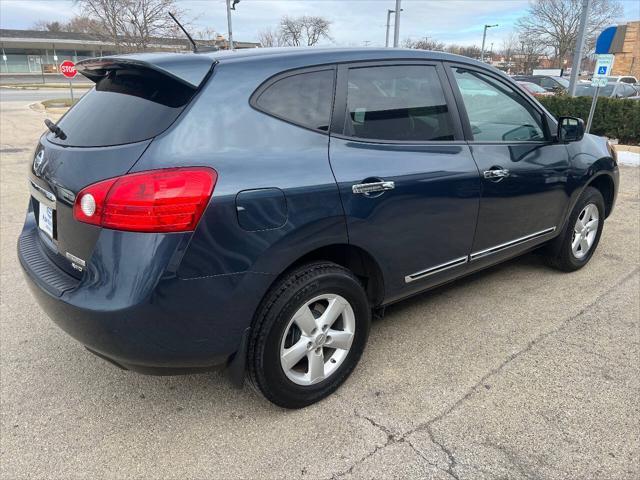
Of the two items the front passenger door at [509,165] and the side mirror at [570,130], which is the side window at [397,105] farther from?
the side mirror at [570,130]

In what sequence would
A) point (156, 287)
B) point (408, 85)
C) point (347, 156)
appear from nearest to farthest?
point (156, 287) → point (347, 156) → point (408, 85)

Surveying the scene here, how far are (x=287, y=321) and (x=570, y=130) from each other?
2741mm

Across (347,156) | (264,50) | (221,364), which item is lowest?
(221,364)

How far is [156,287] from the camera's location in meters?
1.95

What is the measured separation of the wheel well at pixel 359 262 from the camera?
255cm

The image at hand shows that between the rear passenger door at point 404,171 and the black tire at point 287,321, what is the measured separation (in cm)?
23

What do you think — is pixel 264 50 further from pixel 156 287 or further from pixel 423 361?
pixel 423 361

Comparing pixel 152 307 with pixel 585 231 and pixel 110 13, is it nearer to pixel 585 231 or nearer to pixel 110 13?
pixel 585 231

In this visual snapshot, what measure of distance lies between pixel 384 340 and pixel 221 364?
1.31 metres

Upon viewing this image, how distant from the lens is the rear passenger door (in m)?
2.52

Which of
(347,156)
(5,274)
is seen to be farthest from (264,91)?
(5,274)

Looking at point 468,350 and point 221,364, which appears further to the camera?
point 468,350

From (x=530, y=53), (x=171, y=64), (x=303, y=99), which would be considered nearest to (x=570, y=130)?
(x=303, y=99)

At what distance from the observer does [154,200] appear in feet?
6.37
